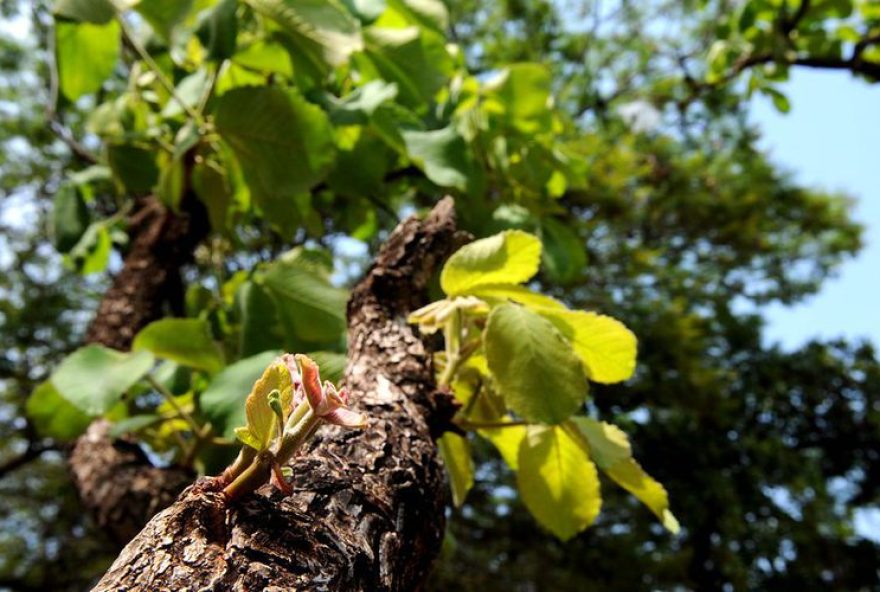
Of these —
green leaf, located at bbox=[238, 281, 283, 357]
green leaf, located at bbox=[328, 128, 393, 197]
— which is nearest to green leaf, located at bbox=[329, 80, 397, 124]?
green leaf, located at bbox=[328, 128, 393, 197]

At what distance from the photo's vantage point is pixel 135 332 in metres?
1.18

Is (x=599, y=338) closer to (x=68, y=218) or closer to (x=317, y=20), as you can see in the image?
(x=317, y=20)

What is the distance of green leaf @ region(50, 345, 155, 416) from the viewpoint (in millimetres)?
784

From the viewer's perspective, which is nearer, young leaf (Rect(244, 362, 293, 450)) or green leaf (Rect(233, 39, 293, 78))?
young leaf (Rect(244, 362, 293, 450))

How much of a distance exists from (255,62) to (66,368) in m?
0.46

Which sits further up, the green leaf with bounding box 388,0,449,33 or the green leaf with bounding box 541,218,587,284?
the green leaf with bounding box 388,0,449,33

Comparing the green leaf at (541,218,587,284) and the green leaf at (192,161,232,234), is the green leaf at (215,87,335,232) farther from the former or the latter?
the green leaf at (541,218,587,284)

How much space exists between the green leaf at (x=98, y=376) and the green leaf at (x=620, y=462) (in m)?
0.53

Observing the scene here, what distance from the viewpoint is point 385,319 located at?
595 millimetres

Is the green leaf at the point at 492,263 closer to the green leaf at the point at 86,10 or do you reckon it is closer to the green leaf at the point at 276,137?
the green leaf at the point at 276,137

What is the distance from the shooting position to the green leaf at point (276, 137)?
80 centimetres

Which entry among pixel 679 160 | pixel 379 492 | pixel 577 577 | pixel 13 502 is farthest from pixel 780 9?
pixel 13 502

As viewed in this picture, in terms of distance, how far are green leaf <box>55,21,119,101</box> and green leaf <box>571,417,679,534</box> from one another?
0.84 meters

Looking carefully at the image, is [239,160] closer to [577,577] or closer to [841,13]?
[841,13]
